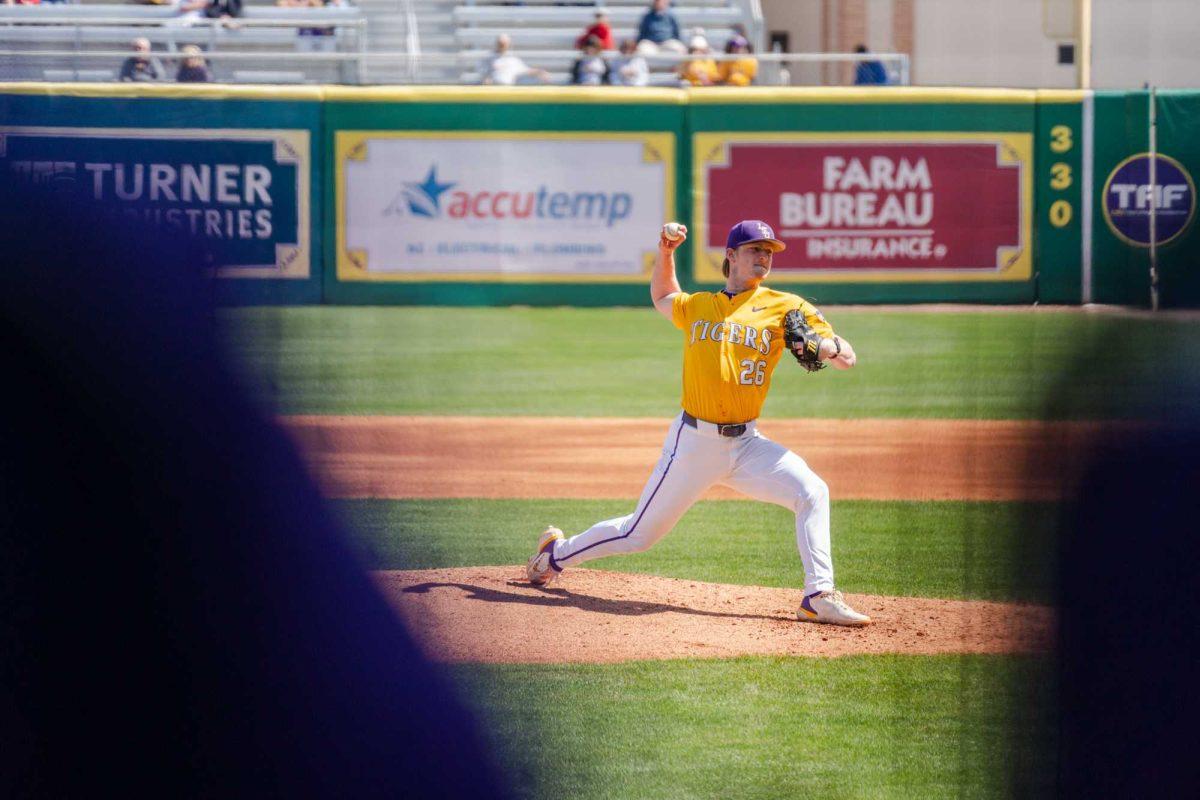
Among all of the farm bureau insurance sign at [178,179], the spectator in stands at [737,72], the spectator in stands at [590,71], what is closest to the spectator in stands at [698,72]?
the spectator in stands at [737,72]

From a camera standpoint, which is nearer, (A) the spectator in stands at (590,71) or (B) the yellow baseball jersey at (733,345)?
(B) the yellow baseball jersey at (733,345)

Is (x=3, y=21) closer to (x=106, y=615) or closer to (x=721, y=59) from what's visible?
(x=721, y=59)

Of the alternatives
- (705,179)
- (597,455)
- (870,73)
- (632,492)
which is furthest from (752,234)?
(870,73)

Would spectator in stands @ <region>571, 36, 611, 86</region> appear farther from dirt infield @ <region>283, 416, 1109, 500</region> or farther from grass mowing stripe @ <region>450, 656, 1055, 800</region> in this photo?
grass mowing stripe @ <region>450, 656, 1055, 800</region>

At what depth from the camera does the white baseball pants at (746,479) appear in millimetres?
4543

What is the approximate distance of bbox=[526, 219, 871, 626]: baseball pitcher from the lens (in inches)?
173

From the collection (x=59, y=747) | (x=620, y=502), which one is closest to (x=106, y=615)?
(x=59, y=747)

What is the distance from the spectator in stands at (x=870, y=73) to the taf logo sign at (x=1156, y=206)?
35.5 feet

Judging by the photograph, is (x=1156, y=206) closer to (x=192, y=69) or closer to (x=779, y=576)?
(x=779, y=576)

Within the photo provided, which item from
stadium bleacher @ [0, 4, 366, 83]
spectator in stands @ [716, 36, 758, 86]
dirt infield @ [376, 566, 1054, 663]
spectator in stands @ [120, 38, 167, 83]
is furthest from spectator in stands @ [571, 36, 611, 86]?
dirt infield @ [376, 566, 1054, 663]

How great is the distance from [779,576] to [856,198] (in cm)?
761

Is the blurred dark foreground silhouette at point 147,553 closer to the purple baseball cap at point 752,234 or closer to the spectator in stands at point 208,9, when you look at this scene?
the purple baseball cap at point 752,234

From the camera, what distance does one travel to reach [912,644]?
424 centimetres

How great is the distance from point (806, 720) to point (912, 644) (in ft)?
3.02
